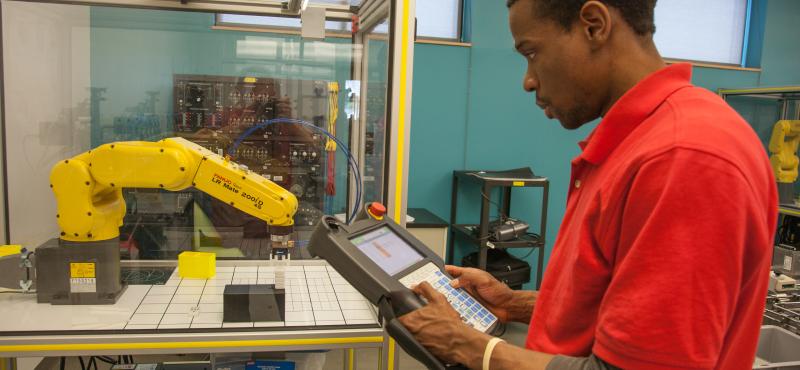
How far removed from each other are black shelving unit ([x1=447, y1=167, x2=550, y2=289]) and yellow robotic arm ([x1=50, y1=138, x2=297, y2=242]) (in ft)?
7.24

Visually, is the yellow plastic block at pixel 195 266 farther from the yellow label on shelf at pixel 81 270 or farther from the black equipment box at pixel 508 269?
the black equipment box at pixel 508 269

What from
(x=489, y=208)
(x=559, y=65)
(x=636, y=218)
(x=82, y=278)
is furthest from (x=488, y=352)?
(x=489, y=208)

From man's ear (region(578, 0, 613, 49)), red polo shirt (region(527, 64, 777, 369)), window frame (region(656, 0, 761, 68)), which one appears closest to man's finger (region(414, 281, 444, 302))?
red polo shirt (region(527, 64, 777, 369))

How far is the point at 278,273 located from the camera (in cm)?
177

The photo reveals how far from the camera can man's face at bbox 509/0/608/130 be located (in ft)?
2.71

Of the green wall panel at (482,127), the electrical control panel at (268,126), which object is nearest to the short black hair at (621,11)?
the electrical control panel at (268,126)

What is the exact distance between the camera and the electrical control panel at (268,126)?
2.40m

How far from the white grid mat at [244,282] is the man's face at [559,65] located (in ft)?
3.41

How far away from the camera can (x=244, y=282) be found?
1.99m

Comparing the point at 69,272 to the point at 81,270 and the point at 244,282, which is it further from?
the point at 244,282

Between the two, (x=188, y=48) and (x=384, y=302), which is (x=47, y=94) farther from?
(x=384, y=302)

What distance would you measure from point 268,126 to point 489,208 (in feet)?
6.71

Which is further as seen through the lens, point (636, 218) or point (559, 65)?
point (559, 65)

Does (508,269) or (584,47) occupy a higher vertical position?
(584,47)
